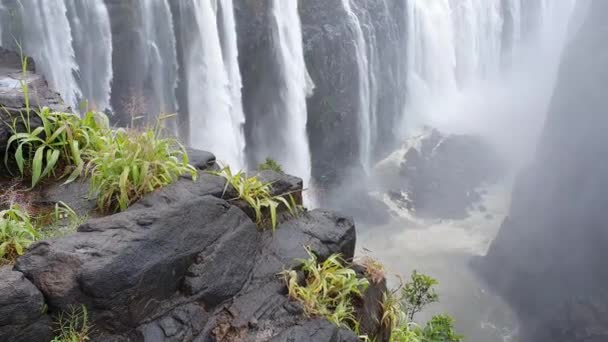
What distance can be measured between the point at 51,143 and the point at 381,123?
25.9 metres

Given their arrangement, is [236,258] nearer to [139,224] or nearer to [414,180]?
[139,224]

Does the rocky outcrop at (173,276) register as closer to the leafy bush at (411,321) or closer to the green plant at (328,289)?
the green plant at (328,289)

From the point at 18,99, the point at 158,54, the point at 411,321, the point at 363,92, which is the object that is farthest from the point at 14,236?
the point at 363,92

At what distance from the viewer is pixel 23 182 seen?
16.2 ft

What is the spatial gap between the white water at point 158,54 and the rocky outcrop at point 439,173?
13713 millimetres

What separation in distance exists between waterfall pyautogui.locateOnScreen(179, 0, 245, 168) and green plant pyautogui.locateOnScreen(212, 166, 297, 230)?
528 inches

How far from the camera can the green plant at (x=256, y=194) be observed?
194 inches

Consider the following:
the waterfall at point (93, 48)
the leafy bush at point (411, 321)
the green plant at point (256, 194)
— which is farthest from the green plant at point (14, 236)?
the waterfall at point (93, 48)

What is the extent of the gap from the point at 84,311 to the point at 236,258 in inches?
55.6

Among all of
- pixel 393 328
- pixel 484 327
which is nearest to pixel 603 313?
pixel 484 327

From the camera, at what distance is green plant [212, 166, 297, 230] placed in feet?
16.2

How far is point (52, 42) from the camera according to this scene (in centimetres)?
1395

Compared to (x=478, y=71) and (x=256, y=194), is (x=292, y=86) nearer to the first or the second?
(x=256, y=194)

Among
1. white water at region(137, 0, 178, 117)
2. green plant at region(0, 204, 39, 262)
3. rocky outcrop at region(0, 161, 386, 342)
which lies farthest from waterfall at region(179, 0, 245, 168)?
green plant at region(0, 204, 39, 262)
